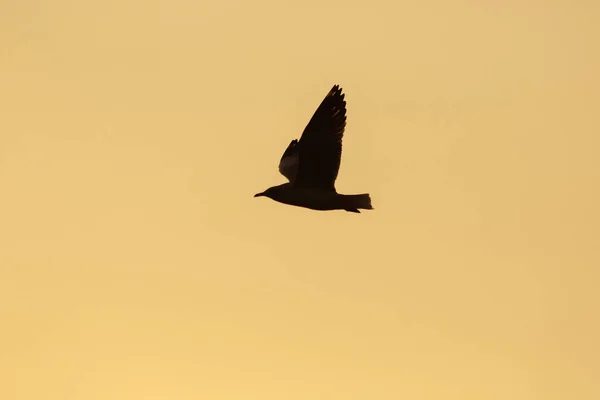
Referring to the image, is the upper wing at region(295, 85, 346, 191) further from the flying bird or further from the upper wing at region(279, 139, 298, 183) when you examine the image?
the upper wing at region(279, 139, 298, 183)

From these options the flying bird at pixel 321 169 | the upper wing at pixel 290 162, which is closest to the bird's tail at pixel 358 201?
the flying bird at pixel 321 169

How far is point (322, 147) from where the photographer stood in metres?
3.16

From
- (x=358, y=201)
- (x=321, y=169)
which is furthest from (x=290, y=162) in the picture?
(x=358, y=201)

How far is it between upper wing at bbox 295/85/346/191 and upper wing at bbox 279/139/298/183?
15cm

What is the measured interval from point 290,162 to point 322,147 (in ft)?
1.13

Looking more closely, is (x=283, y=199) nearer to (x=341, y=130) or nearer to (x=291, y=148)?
(x=341, y=130)

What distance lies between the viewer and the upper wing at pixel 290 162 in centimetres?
339

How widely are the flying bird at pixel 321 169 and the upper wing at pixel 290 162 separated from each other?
0.16 meters

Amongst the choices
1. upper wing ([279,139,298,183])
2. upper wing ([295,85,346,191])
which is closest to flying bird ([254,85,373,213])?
upper wing ([295,85,346,191])

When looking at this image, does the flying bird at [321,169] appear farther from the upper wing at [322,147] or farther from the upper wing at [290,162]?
the upper wing at [290,162]

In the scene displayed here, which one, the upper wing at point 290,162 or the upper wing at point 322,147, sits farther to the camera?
the upper wing at point 290,162

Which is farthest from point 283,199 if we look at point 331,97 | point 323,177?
point 331,97

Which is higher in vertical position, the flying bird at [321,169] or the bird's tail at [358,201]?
the flying bird at [321,169]

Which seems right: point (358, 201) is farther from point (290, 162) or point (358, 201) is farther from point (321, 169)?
point (290, 162)
